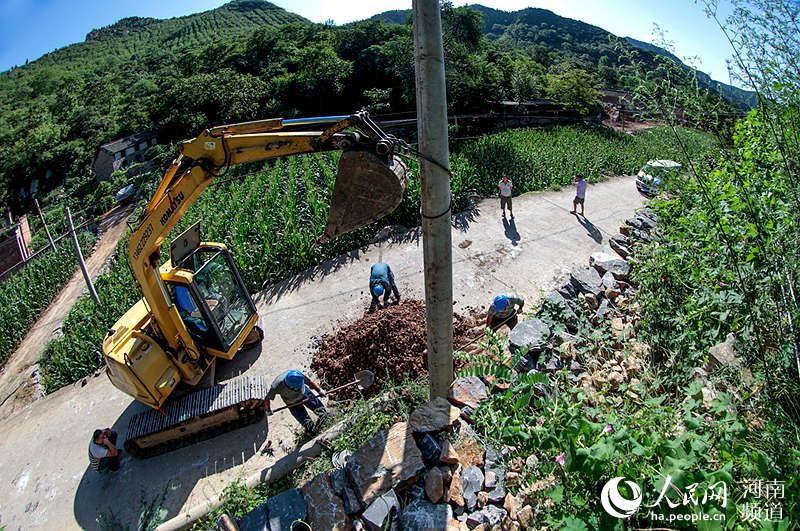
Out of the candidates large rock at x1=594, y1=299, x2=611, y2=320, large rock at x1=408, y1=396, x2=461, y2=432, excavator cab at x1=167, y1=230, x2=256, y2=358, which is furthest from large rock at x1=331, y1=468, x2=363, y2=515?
large rock at x1=594, y1=299, x2=611, y2=320

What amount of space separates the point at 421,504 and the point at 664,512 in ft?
6.71

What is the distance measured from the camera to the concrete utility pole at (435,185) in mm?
3355

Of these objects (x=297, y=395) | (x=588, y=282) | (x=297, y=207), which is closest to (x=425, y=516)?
(x=297, y=395)

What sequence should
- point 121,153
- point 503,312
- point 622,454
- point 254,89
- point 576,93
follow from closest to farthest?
point 622,454, point 503,312, point 576,93, point 254,89, point 121,153

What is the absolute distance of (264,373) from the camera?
7.32m

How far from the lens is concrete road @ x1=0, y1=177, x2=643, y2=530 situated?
5.64m

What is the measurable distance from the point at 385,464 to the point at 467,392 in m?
1.16

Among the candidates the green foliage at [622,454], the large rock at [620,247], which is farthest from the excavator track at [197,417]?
the large rock at [620,247]

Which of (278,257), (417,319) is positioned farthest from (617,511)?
(278,257)

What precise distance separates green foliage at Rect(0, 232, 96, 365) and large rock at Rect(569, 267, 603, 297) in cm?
1348

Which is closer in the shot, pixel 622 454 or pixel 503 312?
pixel 622 454

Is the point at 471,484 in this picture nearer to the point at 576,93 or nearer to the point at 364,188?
the point at 364,188

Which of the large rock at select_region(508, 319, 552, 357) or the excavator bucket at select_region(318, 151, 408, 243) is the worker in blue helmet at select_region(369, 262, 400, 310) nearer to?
the large rock at select_region(508, 319, 552, 357)

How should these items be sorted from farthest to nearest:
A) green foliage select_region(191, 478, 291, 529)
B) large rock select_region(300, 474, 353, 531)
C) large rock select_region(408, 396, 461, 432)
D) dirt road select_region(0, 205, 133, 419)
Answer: dirt road select_region(0, 205, 133, 419) → green foliage select_region(191, 478, 291, 529) → large rock select_region(408, 396, 461, 432) → large rock select_region(300, 474, 353, 531)
